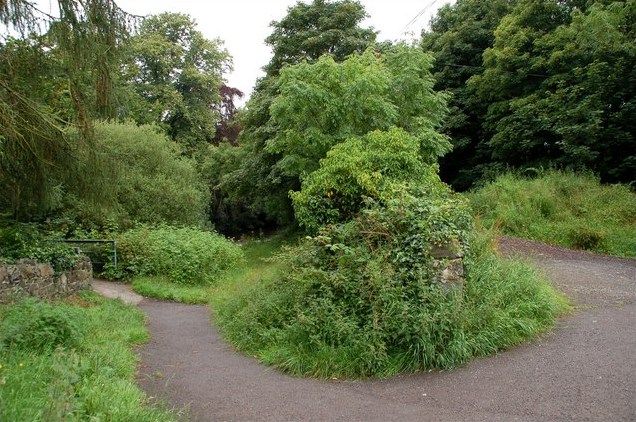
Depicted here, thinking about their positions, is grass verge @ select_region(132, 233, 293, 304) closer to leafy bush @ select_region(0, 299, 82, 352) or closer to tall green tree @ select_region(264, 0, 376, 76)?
leafy bush @ select_region(0, 299, 82, 352)

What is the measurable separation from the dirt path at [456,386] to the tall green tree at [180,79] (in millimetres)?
25470

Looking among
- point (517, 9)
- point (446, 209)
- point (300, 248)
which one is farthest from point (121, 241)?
point (517, 9)

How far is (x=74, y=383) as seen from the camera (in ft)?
12.8

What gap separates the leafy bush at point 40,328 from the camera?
526cm

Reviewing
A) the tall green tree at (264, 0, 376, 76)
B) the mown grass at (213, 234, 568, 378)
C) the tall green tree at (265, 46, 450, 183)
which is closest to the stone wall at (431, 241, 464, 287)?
the mown grass at (213, 234, 568, 378)

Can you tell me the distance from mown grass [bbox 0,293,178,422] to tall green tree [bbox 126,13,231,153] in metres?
25.1

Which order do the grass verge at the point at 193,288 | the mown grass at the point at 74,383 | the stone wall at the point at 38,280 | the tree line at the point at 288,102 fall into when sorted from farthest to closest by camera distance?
the grass verge at the point at 193,288, the stone wall at the point at 38,280, the tree line at the point at 288,102, the mown grass at the point at 74,383

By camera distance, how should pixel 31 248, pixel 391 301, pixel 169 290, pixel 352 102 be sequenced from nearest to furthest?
pixel 391 301 → pixel 31 248 → pixel 169 290 → pixel 352 102

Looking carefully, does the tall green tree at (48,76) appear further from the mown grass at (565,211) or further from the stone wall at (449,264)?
the mown grass at (565,211)

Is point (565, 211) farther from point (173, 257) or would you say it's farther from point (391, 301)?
point (391, 301)

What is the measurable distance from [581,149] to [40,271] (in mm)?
18440

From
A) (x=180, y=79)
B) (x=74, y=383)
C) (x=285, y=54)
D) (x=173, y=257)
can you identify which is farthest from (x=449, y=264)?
(x=180, y=79)

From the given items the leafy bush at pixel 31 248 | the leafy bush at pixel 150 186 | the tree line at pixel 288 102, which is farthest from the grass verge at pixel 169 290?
the leafy bush at pixel 150 186

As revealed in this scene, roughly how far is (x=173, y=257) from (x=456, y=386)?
11662 millimetres
